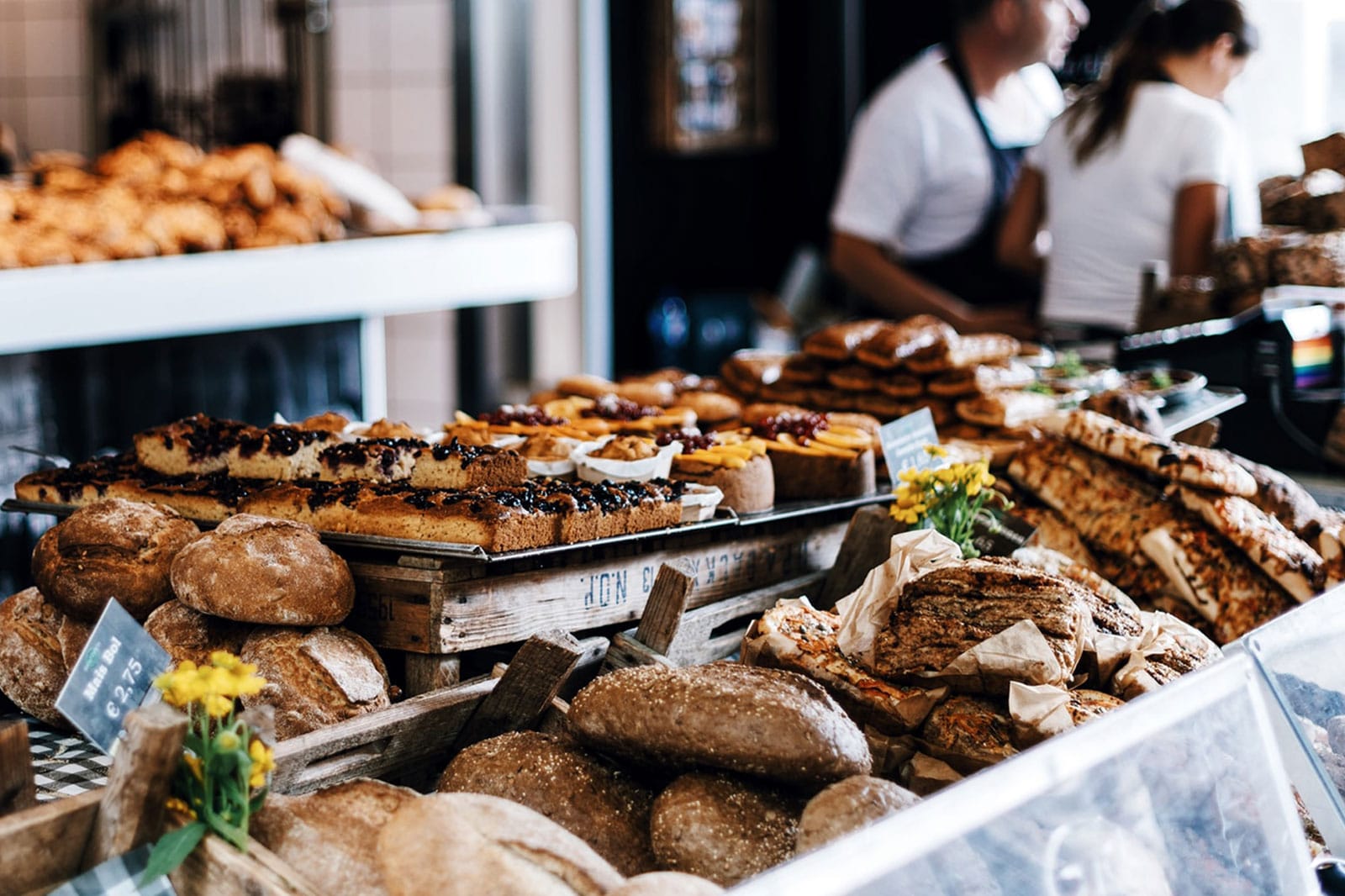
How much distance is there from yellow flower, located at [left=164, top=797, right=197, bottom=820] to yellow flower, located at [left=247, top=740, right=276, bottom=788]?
0.19ft

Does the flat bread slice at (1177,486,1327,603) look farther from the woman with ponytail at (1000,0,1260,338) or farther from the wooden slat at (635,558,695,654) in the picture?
the woman with ponytail at (1000,0,1260,338)

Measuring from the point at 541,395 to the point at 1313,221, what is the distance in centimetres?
235

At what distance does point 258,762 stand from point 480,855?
25 cm

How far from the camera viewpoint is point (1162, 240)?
4.58 meters

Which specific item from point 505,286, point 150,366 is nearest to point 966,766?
point 150,366

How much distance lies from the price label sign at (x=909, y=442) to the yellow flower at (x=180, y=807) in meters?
1.46

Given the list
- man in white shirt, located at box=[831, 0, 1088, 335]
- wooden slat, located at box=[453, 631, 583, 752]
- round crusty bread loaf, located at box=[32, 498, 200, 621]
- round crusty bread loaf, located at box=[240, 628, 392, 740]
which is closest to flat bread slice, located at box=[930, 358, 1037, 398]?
wooden slat, located at box=[453, 631, 583, 752]

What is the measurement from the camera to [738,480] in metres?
2.40

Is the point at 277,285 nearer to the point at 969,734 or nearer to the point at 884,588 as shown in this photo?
the point at 884,588

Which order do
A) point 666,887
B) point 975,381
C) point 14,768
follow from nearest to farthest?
point 666,887 → point 14,768 → point 975,381

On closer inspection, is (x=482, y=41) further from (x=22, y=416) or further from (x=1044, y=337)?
(x=1044, y=337)

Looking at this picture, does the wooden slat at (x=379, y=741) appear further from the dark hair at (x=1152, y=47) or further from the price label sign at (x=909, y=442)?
the dark hair at (x=1152, y=47)

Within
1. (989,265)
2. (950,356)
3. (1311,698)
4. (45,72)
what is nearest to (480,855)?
(1311,698)

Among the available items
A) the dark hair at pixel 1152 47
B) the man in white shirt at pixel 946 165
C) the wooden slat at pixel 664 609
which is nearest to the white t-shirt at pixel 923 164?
the man in white shirt at pixel 946 165
